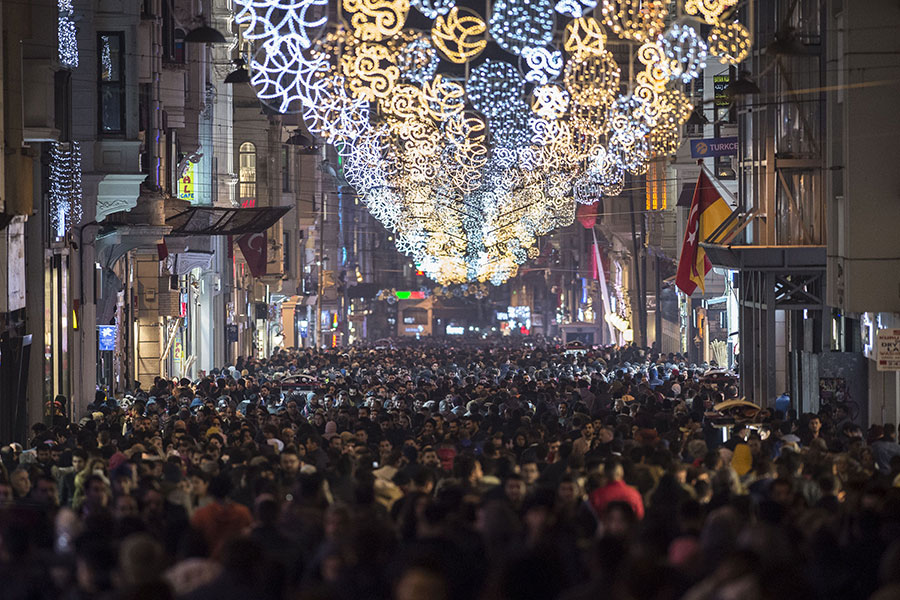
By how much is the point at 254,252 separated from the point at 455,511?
41.9 m

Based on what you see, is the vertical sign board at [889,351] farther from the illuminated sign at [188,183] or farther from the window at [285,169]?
the window at [285,169]

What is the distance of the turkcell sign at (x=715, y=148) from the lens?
120 ft

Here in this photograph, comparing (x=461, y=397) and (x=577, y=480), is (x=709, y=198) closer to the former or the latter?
(x=461, y=397)

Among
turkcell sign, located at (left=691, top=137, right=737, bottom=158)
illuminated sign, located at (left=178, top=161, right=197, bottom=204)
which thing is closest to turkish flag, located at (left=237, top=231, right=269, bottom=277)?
illuminated sign, located at (left=178, top=161, right=197, bottom=204)

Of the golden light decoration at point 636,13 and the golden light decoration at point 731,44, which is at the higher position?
the golden light decoration at point 636,13

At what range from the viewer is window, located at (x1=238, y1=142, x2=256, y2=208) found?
5762 centimetres

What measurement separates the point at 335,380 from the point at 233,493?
23297 mm

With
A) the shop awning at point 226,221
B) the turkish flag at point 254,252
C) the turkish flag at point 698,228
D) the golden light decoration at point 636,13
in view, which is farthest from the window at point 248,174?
the golden light decoration at point 636,13

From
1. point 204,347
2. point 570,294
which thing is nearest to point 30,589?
point 204,347

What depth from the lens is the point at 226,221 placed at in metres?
34.5

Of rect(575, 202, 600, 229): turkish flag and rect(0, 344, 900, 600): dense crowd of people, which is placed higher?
rect(575, 202, 600, 229): turkish flag

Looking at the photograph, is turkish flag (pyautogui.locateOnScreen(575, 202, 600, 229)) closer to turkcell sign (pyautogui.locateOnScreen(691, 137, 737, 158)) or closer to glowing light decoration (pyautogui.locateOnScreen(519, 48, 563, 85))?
turkcell sign (pyautogui.locateOnScreen(691, 137, 737, 158))

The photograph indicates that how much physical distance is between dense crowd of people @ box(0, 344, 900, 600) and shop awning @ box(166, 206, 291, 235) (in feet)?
36.9

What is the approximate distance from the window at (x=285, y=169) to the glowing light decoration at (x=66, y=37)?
3430 centimetres
